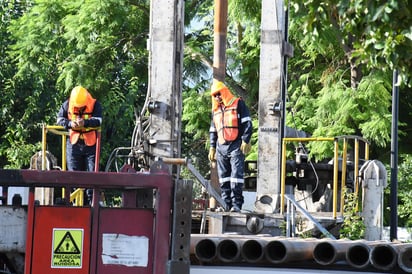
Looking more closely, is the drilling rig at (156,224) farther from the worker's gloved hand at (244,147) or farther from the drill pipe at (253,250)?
the worker's gloved hand at (244,147)

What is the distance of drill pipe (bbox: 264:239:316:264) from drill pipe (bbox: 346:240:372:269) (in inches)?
12.1

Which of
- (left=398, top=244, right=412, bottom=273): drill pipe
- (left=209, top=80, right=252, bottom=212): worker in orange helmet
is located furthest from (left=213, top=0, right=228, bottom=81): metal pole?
(left=398, top=244, right=412, bottom=273): drill pipe

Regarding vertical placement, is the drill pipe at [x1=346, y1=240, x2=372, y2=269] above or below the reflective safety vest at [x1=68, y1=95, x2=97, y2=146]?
below

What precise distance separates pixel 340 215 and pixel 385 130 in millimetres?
11289

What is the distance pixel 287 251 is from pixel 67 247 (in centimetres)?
209

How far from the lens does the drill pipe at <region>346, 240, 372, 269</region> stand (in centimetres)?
864

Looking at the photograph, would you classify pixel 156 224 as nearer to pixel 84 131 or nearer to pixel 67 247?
pixel 67 247

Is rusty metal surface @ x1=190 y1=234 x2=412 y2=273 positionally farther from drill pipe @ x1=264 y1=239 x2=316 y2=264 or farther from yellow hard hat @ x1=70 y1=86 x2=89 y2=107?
yellow hard hat @ x1=70 y1=86 x2=89 y2=107

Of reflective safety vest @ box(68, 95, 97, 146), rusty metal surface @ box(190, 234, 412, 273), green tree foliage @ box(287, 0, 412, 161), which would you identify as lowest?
rusty metal surface @ box(190, 234, 412, 273)

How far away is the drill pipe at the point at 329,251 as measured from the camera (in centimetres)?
866

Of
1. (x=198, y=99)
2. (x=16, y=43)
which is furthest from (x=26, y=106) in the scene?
(x=198, y=99)

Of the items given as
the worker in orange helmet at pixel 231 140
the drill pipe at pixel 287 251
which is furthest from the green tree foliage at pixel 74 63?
the drill pipe at pixel 287 251

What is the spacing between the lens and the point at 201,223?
11750 mm

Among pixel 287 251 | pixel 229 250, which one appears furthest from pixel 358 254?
pixel 229 250
